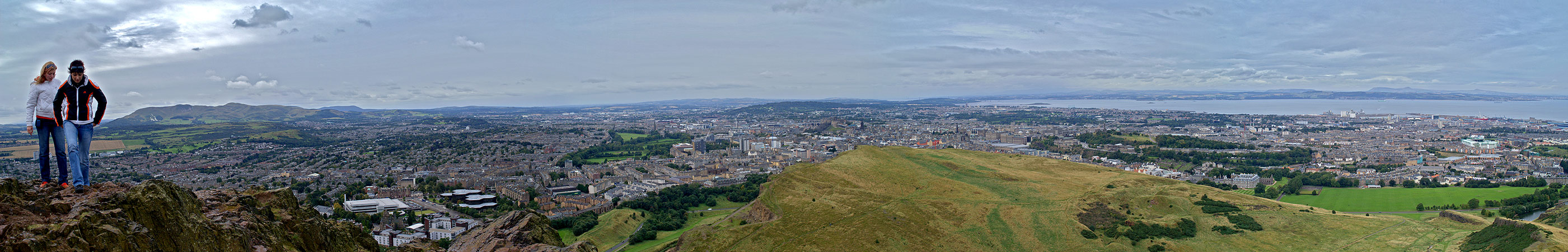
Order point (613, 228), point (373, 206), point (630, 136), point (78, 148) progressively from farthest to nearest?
point (630, 136) → point (373, 206) → point (613, 228) → point (78, 148)

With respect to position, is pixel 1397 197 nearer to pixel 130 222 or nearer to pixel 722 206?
pixel 722 206

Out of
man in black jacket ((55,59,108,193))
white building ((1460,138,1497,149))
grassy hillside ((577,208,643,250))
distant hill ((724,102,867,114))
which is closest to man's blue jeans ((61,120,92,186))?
man in black jacket ((55,59,108,193))

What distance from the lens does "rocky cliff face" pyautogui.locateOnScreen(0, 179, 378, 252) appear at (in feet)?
22.1

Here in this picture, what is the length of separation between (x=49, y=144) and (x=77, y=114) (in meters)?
0.53

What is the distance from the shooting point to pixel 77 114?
25.7 feet

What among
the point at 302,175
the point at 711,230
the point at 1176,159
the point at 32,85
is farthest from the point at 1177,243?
the point at 302,175

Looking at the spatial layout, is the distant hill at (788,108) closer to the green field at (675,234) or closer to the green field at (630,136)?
the green field at (630,136)

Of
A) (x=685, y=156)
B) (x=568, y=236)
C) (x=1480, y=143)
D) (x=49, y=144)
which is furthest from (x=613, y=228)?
(x=1480, y=143)

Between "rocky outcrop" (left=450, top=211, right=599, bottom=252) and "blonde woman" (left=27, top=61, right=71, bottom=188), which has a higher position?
"blonde woman" (left=27, top=61, right=71, bottom=188)

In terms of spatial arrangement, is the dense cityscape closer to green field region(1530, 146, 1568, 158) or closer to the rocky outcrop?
green field region(1530, 146, 1568, 158)

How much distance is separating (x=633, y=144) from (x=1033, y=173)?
55.3 meters

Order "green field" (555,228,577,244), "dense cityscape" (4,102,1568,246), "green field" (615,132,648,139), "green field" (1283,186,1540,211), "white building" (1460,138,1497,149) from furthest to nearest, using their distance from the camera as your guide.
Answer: "green field" (615,132,648,139), "white building" (1460,138,1497,149), "dense cityscape" (4,102,1568,246), "green field" (1283,186,1540,211), "green field" (555,228,577,244)

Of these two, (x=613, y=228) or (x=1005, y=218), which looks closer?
(x=1005, y=218)

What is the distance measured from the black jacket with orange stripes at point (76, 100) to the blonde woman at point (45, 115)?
6cm
